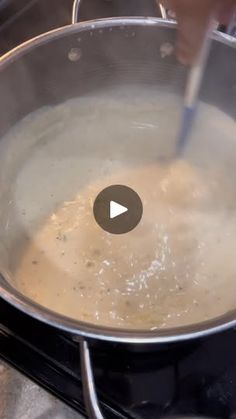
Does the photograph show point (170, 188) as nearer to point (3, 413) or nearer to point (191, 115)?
point (191, 115)

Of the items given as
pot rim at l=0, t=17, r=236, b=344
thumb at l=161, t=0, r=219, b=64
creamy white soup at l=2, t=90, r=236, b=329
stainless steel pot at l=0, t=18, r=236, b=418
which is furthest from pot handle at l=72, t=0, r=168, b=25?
pot rim at l=0, t=17, r=236, b=344

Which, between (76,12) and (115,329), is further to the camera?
(76,12)

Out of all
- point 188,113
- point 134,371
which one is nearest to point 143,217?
point 188,113

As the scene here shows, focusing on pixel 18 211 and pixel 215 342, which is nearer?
pixel 215 342

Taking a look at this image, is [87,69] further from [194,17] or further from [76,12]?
[194,17]

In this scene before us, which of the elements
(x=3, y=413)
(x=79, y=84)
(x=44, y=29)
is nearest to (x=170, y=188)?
(x=79, y=84)
